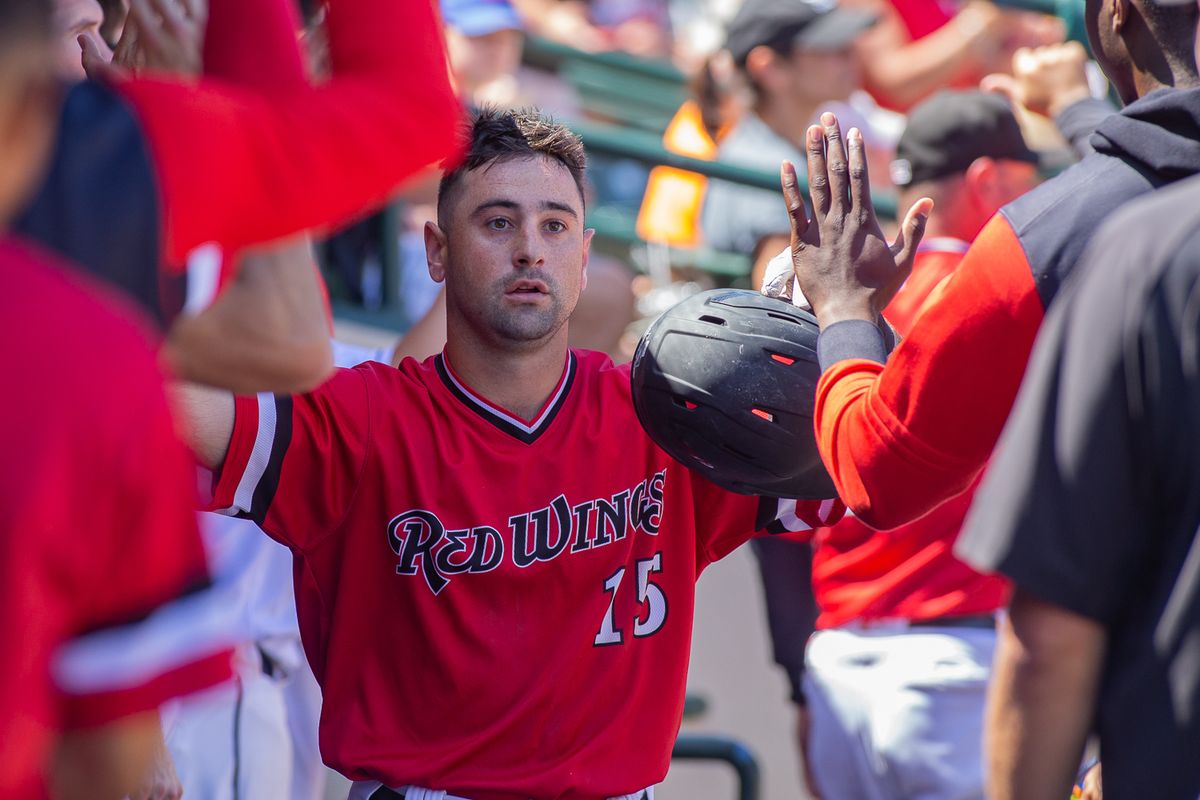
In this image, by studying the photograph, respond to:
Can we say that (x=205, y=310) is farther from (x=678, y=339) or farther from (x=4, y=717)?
(x=678, y=339)

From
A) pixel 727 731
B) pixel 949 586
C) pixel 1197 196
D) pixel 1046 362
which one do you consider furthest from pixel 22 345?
pixel 727 731

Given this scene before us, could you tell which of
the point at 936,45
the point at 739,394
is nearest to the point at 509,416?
the point at 739,394

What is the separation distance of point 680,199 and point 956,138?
74.5 inches

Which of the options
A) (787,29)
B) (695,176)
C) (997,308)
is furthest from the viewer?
(695,176)

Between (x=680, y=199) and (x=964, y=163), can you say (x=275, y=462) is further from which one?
(x=680, y=199)

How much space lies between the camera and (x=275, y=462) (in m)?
2.75

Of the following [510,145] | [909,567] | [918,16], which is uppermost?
[918,16]

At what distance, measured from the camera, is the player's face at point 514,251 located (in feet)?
10.1

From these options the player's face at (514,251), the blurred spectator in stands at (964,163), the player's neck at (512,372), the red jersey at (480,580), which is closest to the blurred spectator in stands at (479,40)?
the blurred spectator in stands at (964,163)

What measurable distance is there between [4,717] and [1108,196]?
169 cm

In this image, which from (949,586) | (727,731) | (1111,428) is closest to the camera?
(1111,428)

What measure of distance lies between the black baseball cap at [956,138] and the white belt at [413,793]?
280cm

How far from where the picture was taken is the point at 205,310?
186cm

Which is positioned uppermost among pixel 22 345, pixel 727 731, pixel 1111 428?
pixel 22 345
